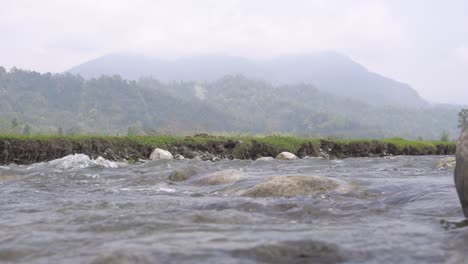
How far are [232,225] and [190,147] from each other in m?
15.9

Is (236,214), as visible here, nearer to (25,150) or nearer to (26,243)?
(26,243)

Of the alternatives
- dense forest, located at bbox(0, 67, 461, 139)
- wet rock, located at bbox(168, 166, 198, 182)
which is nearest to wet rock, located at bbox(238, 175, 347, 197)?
wet rock, located at bbox(168, 166, 198, 182)

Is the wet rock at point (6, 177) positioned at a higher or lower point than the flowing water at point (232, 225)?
lower

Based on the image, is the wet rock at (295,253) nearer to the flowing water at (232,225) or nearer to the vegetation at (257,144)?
the flowing water at (232,225)

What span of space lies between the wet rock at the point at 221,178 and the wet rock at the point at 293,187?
1367 millimetres

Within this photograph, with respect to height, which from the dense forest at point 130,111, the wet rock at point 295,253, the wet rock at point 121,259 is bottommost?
the wet rock at point 295,253

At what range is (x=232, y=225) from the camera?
436cm

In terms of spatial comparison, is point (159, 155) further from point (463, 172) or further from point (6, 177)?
point (463, 172)

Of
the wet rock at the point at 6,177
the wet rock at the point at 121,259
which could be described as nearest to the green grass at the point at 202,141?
the wet rock at the point at 6,177

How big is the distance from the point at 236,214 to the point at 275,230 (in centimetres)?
89

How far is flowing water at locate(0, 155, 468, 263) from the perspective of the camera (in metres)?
3.30

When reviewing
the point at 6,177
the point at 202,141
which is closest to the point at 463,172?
the point at 6,177

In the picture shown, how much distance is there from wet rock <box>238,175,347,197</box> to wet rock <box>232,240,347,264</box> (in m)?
2.82

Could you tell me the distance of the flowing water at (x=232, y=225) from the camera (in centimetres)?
330
